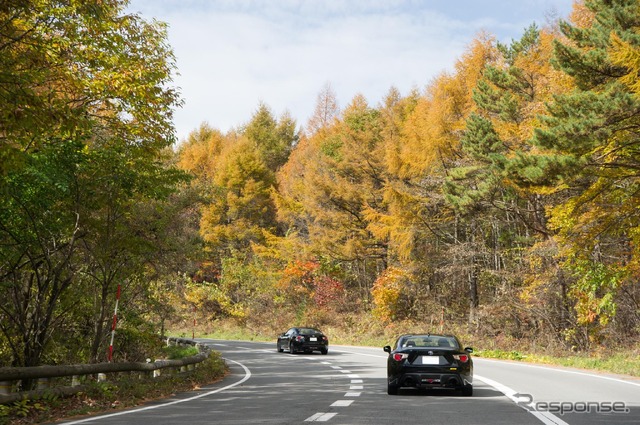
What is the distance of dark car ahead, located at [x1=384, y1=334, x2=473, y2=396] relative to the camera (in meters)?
13.5

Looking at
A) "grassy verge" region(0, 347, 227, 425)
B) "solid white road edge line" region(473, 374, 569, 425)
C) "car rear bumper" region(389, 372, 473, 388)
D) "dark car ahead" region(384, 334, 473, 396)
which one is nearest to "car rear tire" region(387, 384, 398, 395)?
"dark car ahead" region(384, 334, 473, 396)

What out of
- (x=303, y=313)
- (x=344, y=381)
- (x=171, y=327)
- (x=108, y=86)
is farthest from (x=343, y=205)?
(x=108, y=86)

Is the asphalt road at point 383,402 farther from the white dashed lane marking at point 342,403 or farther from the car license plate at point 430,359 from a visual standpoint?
the car license plate at point 430,359

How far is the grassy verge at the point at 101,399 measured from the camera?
10506 mm

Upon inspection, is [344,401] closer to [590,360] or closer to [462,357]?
[462,357]

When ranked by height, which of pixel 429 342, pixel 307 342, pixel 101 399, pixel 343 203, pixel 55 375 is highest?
pixel 343 203

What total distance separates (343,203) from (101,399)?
35244mm

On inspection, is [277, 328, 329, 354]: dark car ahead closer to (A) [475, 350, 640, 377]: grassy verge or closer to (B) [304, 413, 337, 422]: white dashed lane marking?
(A) [475, 350, 640, 377]: grassy verge

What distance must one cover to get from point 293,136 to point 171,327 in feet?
96.9

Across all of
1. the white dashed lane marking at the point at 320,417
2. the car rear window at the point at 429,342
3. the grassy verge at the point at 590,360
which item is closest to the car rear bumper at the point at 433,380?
the car rear window at the point at 429,342

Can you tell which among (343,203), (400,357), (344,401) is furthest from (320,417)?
(343,203)

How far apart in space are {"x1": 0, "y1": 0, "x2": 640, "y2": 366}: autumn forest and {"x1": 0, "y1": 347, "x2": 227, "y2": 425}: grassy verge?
2.52 metres

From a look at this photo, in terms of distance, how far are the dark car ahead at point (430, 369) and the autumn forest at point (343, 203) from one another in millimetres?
7031

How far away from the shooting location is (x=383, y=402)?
1246 centimetres
